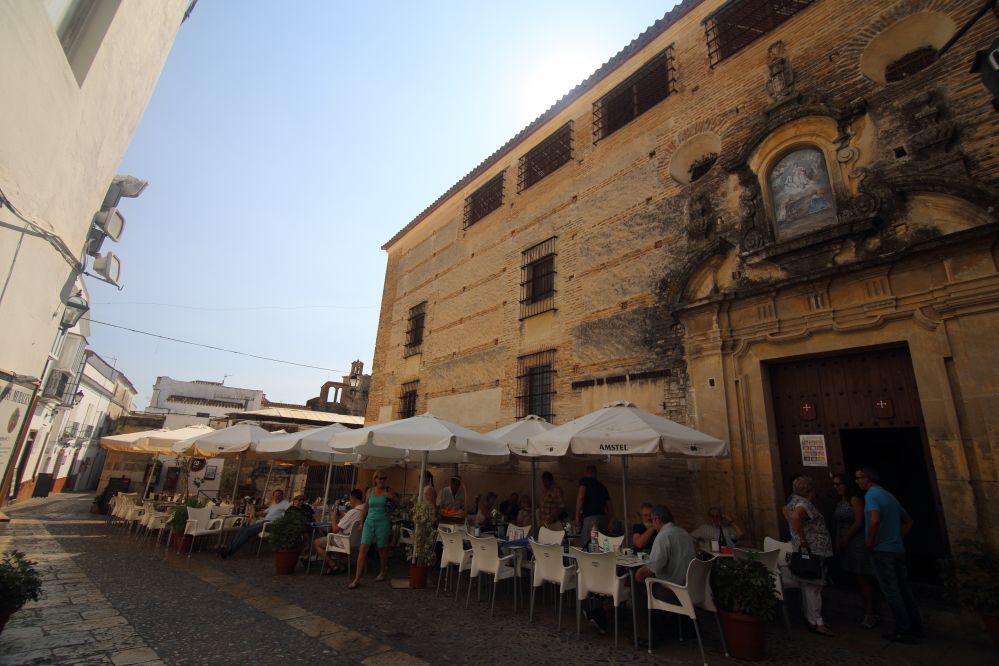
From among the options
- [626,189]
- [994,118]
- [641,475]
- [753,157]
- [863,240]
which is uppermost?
[626,189]

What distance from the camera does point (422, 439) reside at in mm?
6926

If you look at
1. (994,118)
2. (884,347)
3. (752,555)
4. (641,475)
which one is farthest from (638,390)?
(994,118)

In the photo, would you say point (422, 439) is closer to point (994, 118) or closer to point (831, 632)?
point (831, 632)

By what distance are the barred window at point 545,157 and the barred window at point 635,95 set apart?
1025 mm

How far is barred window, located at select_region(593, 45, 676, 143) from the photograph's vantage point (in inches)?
394

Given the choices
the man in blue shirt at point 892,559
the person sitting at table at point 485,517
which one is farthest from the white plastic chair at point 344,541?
the man in blue shirt at point 892,559

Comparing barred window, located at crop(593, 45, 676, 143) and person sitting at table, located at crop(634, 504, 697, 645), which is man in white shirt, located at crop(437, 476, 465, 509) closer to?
person sitting at table, located at crop(634, 504, 697, 645)

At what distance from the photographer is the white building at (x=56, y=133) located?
418 centimetres

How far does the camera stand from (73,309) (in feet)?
24.4

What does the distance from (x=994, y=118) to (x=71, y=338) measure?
23.6m

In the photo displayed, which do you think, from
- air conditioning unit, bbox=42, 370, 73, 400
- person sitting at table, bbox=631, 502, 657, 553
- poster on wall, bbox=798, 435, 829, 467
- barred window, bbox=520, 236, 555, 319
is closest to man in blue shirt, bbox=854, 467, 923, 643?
poster on wall, bbox=798, 435, 829, 467

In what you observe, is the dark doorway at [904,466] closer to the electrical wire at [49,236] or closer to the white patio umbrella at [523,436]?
the white patio umbrella at [523,436]

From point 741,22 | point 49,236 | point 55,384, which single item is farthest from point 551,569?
point 55,384

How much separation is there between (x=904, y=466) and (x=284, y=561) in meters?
10.2
